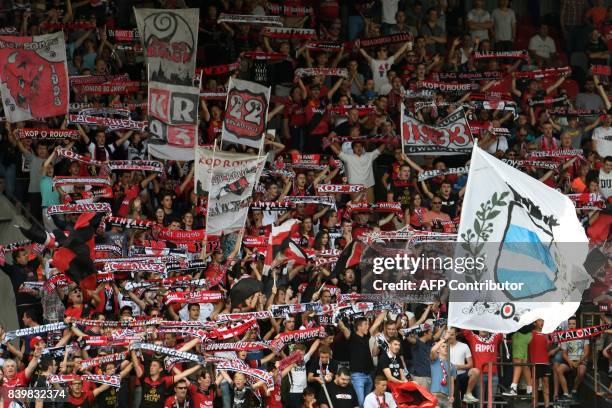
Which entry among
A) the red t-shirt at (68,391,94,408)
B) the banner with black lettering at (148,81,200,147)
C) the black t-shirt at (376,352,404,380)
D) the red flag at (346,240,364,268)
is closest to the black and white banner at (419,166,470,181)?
the red flag at (346,240,364,268)

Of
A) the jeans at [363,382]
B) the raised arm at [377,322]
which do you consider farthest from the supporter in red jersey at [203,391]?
the raised arm at [377,322]

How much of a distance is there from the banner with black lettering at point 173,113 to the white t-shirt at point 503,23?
6.54m

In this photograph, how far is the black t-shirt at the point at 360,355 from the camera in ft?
68.9

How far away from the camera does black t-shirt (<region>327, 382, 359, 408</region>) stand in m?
20.7

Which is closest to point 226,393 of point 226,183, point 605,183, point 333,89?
point 226,183

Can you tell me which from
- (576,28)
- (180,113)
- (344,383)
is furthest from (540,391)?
(576,28)

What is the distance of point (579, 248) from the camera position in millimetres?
17469

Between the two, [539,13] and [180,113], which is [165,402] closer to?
[180,113]

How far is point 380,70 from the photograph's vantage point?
86.4ft

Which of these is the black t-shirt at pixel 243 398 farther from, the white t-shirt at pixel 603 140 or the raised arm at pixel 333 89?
the white t-shirt at pixel 603 140

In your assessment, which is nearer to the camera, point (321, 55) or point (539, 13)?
point (321, 55)

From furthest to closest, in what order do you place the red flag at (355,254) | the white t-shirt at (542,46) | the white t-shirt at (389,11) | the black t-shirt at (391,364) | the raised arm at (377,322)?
the white t-shirt at (542,46), the white t-shirt at (389,11), the red flag at (355,254), the raised arm at (377,322), the black t-shirt at (391,364)

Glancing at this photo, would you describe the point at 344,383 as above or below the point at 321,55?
below

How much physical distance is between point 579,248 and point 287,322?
16.0ft
